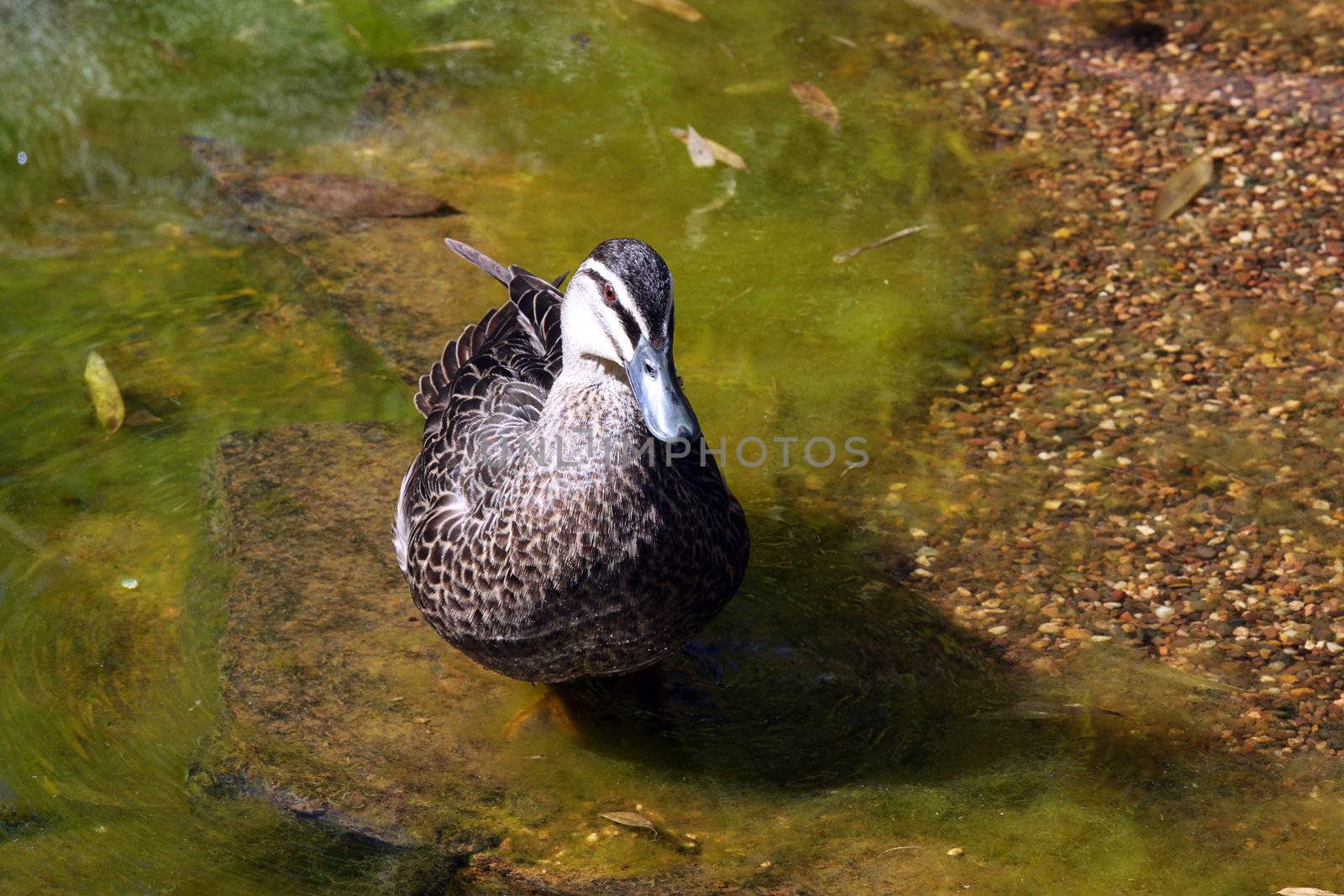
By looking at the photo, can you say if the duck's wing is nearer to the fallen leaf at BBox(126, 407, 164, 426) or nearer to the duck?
the duck

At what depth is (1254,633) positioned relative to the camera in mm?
4148

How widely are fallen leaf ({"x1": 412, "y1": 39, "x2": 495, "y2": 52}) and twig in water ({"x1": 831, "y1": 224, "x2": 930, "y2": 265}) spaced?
247 cm

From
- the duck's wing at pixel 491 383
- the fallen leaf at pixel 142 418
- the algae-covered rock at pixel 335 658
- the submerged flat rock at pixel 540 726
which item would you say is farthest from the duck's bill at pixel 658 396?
the fallen leaf at pixel 142 418

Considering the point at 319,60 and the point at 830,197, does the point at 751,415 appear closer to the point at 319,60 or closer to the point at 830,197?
the point at 830,197

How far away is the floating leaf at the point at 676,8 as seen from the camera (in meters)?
7.37

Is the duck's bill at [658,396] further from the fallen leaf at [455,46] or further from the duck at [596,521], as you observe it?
the fallen leaf at [455,46]

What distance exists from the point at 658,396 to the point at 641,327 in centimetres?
17

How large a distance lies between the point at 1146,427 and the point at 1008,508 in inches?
26.9

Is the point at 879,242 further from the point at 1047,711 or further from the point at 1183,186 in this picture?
the point at 1047,711

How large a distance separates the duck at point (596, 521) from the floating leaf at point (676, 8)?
13.5 ft

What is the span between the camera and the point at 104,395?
505 centimetres

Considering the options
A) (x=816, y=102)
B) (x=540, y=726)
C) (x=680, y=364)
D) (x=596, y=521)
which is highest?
(x=816, y=102)

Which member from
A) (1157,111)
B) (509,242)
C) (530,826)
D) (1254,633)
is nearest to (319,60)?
(509,242)

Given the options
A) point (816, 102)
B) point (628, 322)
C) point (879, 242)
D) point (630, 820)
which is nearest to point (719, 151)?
point (816, 102)
